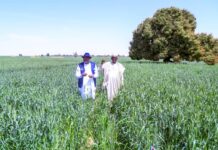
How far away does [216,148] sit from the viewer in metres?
5.23

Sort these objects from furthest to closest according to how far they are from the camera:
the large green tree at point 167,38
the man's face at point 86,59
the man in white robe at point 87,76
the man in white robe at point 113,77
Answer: the large green tree at point 167,38, the man in white robe at point 113,77, the man in white robe at point 87,76, the man's face at point 86,59

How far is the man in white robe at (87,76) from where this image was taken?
9.71m

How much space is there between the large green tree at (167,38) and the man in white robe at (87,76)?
3901 centimetres

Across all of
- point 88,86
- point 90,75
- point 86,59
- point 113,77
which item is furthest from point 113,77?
point 86,59

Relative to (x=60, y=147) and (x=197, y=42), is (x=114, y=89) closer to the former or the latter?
(x=60, y=147)

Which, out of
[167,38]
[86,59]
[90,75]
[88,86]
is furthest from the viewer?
[167,38]

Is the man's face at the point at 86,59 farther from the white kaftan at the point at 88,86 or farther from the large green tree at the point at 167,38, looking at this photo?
the large green tree at the point at 167,38

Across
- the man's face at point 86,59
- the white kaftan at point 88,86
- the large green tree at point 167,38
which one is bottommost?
the white kaftan at point 88,86

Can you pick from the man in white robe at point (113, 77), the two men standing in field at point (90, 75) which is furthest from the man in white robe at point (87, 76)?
the man in white robe at point (113, 77)

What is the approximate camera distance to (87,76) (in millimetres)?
9703

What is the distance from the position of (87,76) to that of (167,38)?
136ft

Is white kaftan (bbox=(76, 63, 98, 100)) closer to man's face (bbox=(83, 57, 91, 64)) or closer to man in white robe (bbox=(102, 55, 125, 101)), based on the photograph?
man's face (bbox=(83, 57, 91, 64))

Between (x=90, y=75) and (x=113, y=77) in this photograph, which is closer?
(x=90, y=75)

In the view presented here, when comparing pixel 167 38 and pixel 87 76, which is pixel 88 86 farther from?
pixel 167 38
